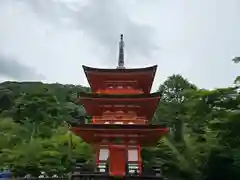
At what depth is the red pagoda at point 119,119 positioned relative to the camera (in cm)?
2275

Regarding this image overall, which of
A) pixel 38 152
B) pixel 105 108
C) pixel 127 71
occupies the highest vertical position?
pixel 127 71

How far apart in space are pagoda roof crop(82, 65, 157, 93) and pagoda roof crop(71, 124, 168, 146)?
376 centimetres

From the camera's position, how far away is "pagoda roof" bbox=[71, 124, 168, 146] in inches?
887

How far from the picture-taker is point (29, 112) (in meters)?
45.2

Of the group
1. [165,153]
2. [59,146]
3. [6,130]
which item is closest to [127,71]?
[165,153]

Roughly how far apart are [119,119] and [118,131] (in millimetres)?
1454

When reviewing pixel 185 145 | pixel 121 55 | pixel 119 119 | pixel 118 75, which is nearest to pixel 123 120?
pixel 119 119

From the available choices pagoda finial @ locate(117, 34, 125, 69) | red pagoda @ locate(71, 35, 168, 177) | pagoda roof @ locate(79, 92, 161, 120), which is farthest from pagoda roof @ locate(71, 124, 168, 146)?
pagoda finial @ locate(117, 34, 125, 69)

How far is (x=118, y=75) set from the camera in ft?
81.8

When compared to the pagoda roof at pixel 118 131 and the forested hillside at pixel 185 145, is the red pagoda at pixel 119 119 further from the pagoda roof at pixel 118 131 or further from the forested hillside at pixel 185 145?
the forested hillside at pixel 185 145

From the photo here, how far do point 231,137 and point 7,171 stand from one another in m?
15.7

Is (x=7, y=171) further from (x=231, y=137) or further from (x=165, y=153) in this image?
(x=231, y=137)

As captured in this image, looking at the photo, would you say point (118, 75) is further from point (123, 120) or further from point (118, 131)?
point (118, 131)

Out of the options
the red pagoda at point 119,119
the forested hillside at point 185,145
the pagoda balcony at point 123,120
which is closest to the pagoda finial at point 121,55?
the red pagoda at point 119,119
